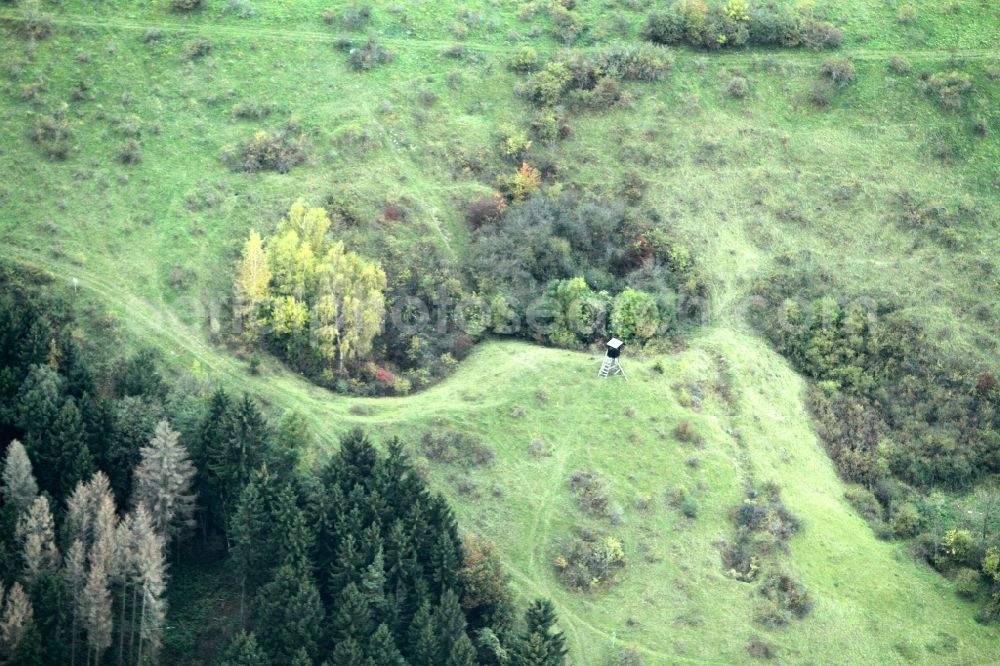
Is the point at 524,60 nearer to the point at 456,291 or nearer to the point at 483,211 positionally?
the point at 483,211

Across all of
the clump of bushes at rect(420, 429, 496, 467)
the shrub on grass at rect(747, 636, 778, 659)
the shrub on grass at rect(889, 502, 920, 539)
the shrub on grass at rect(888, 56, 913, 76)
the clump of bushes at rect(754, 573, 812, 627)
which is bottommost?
the shrub on grass at rect(747, 636, 778, 659)

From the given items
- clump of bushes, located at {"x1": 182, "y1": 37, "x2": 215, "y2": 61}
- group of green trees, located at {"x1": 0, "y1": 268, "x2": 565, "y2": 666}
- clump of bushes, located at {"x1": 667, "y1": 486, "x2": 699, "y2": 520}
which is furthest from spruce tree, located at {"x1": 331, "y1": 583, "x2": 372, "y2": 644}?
clump of bushes, located at {"x1": 182, "y1": 37, "x2": 215, "y2": 61}

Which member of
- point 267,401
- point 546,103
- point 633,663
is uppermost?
point 546,103

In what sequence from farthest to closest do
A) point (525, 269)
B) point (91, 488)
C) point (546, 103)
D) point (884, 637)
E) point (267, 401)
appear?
point (546, 103) < point (525, 269) < point (267, 401) < point (884, 637) < point (91, 488)

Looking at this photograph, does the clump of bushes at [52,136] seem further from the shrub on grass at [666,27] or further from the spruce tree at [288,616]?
the shrub on grass at [666,27]

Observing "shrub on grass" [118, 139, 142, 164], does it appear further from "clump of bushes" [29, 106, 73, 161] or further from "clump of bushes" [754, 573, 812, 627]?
"clump of bushes" [754, 573, 812, 627]

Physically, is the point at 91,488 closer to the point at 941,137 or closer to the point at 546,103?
the point at 546,103

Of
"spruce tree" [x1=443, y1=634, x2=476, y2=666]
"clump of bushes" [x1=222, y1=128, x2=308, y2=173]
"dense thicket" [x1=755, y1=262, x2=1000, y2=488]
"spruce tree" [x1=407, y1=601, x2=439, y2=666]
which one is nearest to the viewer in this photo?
"spruce tree" [x1=443, y1=634, x2=476, y2=666]

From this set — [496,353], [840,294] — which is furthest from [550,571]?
[840,294]
